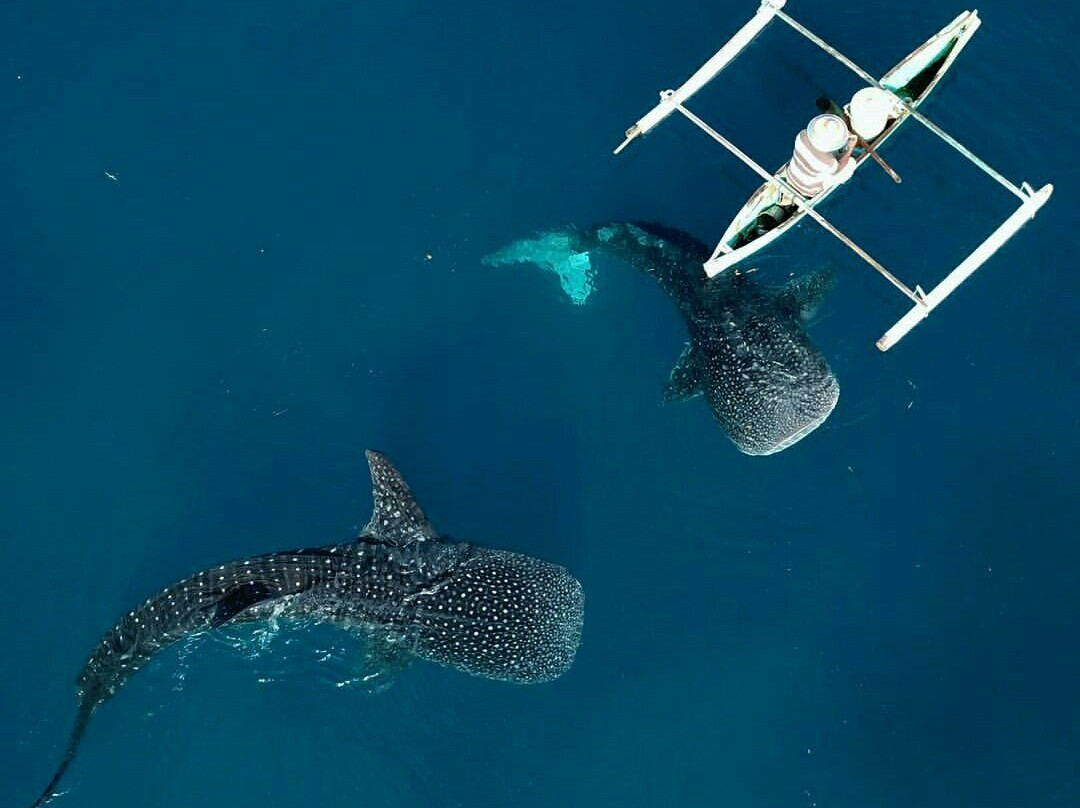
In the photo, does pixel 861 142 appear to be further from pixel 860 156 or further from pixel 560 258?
pixel 560 258

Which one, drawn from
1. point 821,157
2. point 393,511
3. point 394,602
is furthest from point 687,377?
point 394,602

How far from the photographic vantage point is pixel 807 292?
11367 millimetres

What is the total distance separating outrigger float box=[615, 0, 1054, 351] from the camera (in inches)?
421

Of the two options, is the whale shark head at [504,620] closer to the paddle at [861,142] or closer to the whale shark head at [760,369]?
the whale shark head at [760,369]

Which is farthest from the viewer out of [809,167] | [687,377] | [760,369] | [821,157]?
[687,377]

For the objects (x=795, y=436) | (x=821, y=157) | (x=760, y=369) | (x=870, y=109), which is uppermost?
(x=870, y=109)

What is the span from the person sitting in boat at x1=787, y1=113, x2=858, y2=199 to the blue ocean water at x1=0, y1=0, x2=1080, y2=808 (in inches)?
42.3

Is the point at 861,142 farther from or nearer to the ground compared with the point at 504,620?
farther from the ground

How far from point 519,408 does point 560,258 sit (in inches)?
72.1

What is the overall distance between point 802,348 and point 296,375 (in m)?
5.77

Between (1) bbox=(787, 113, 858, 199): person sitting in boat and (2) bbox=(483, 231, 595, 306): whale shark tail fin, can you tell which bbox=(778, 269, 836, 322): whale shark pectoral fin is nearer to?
(1) bbox=(787, 113, 858, 199): person sitting in boat

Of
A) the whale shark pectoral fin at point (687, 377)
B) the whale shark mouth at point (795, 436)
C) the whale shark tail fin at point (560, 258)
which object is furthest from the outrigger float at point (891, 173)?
the whale shark tail fin at point (560, 258)

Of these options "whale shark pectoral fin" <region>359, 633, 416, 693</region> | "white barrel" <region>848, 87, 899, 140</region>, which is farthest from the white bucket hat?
"whale shark pectoral fin" <region>359, 633, 416, 693</region>

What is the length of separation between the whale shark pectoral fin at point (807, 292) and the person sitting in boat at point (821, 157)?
40.7 inches
